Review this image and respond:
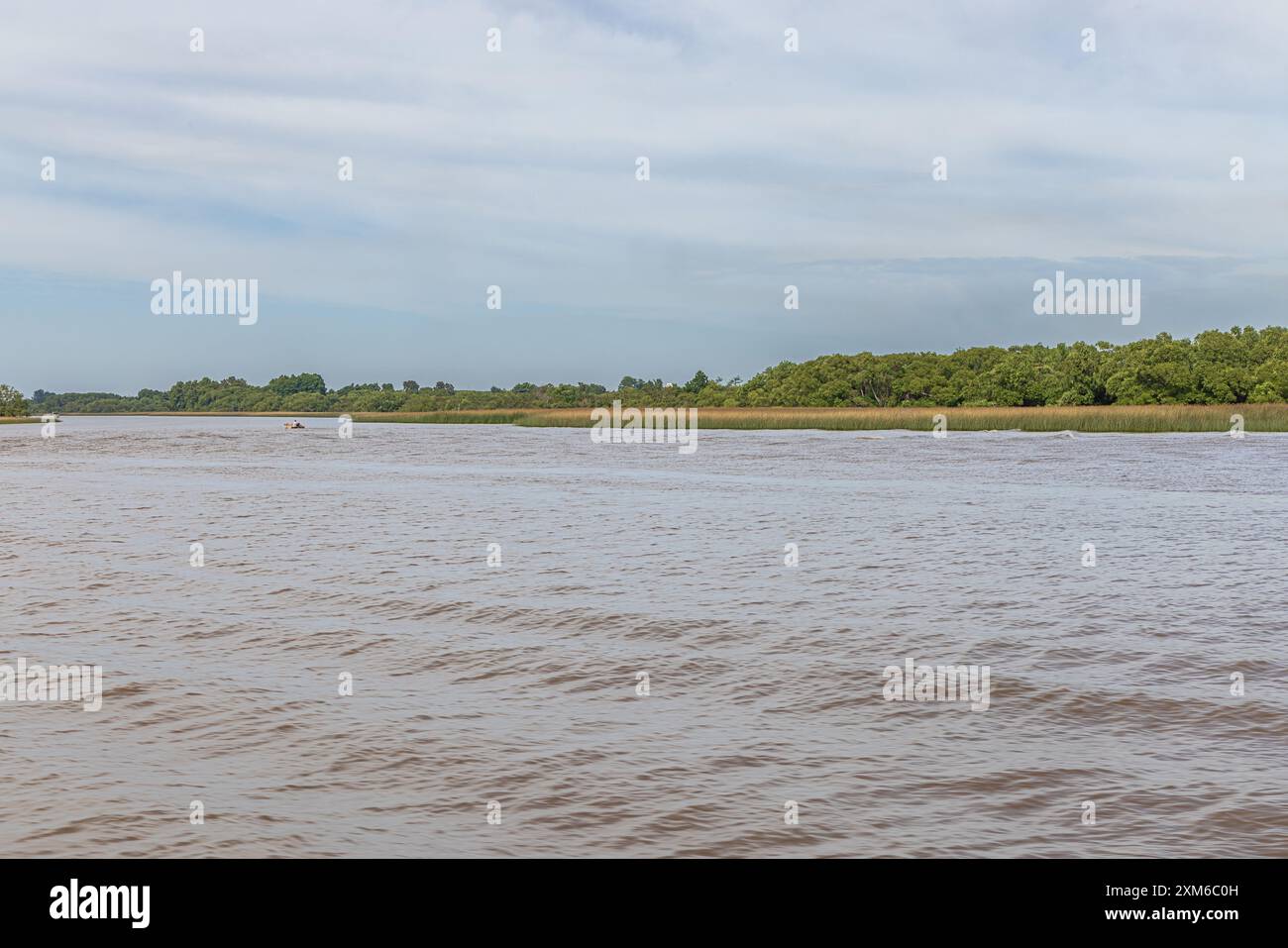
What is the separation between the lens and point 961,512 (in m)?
29.9

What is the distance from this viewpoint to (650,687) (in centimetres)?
1120

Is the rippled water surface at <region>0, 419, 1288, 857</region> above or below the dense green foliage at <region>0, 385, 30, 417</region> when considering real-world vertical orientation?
below

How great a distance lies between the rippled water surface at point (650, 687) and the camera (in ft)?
25.0

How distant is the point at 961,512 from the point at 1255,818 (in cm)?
2276

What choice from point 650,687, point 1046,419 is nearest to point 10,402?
point 1046,419

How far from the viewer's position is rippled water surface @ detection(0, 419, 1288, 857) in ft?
25.0
